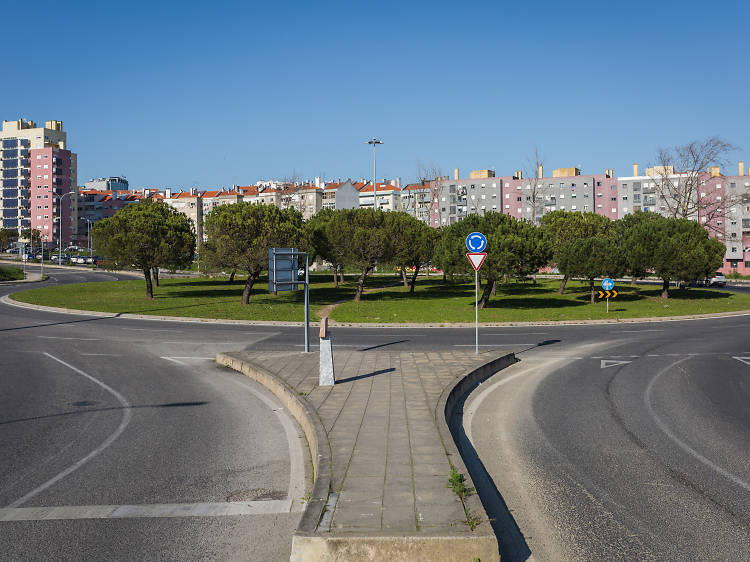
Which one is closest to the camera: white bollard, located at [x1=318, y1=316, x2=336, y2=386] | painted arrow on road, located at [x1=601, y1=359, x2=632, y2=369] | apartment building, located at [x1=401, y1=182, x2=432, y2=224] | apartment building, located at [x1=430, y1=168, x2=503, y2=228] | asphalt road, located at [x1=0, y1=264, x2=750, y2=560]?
asphalt road, located at [x1=0, y1=264, x2=750, y2=560]

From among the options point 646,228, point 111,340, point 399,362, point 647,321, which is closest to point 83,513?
point 399,362

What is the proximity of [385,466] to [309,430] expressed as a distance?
2.43 metres

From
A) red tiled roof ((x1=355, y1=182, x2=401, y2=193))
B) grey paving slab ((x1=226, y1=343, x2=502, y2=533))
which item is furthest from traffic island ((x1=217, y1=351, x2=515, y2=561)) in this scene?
red tiled roof ((x1=355, y1=182, x2=401, y2=193))

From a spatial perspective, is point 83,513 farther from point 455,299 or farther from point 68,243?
point 68,243

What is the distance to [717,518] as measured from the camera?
6.32 metres

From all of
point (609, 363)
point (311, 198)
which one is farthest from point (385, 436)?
point (311, 198)

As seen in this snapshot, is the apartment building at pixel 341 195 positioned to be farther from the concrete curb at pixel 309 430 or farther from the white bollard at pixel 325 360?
the white bollard at pixel 325 360

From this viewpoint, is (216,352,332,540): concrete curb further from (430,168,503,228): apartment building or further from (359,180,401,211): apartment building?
(359,180,401,211): apartment building

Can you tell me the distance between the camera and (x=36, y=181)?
15912cm

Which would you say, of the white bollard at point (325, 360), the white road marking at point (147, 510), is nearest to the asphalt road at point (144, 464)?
the white road marking at point (147, 510)

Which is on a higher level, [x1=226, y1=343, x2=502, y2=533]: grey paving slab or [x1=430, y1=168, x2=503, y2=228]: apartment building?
[x1=430, y1=168, x2=503, y2=228]: apartment building

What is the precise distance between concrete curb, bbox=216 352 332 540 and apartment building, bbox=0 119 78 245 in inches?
6204

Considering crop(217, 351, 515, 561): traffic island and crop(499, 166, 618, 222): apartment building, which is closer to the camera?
crop(217, 351, 515, 561): traffic island

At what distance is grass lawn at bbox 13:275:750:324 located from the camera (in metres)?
32.3
